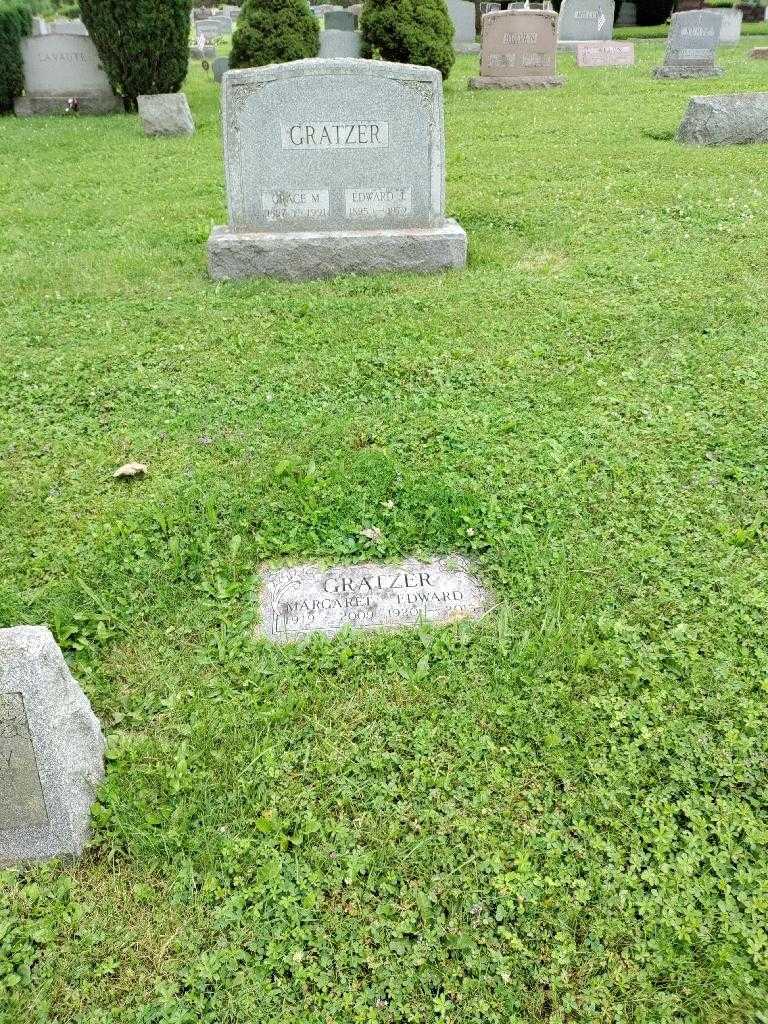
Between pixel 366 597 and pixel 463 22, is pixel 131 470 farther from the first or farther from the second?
pixel 463 22

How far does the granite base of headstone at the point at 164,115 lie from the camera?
1219 cm

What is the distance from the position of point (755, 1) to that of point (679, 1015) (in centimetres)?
3665

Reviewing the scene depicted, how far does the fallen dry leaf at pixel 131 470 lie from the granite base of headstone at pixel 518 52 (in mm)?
14224

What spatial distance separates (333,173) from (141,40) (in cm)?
924

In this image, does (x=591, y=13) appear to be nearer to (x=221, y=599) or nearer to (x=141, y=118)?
(x=141, y=118)

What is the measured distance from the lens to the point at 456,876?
7.66ft

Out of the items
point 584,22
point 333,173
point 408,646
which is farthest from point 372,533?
point 584,22

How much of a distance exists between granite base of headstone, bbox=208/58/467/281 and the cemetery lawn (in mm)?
346

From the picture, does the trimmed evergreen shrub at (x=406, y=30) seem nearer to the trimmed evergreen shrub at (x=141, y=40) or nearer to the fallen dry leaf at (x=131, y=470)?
the trimmed evergreen shrub at (x=141, y=40)

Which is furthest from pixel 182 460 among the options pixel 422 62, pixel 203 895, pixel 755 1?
pixel 755 1

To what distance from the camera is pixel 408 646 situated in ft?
9.99

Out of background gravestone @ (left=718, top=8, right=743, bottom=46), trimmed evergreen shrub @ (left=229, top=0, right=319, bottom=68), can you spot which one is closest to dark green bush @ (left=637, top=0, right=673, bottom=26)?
background gravestone @ (left=718, top=8, right=743, bottom=46)

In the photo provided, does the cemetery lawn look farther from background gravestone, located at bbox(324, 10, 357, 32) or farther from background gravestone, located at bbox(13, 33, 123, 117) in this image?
background gravestone, located at bbox(324, 10, 357, 32)

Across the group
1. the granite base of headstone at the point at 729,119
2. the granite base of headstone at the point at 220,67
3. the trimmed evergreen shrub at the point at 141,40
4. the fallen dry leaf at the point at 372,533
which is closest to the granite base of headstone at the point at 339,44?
the trimmed evergreen shrub at the point at 141,40
